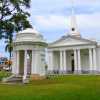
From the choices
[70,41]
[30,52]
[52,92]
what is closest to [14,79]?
[30,52]

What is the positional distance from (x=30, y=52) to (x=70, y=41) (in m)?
32.4

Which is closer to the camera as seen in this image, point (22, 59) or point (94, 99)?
point (94, 99)

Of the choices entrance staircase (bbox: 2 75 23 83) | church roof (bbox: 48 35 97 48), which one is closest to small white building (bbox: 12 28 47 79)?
entrance staircase (bbox: 2 75 23 83)

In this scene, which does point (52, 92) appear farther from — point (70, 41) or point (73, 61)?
point (73, 61)

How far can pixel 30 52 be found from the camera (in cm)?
3092

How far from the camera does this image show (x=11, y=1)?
3152 cm

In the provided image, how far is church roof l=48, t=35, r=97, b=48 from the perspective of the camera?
197 feet

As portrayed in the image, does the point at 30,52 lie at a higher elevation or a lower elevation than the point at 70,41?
lower

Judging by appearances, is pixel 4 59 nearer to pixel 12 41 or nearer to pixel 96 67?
pixel 96 67

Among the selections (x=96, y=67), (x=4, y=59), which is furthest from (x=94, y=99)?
(x=4, y=59)

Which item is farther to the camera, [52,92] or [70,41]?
[70,41]

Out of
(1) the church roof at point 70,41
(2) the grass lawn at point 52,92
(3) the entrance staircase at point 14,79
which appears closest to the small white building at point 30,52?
(3) the entrance staircase at point 14,79

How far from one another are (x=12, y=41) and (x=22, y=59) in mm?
2571

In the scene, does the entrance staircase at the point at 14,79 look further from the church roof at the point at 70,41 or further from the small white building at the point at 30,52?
the church roof at the point at 70,41
